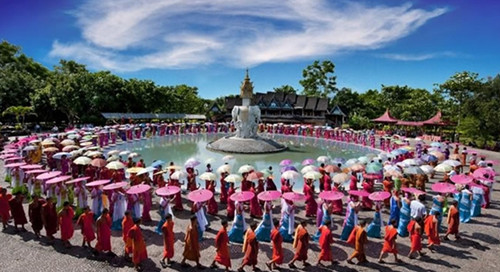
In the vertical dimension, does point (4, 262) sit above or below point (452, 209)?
below

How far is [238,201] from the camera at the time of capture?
925 centimetres

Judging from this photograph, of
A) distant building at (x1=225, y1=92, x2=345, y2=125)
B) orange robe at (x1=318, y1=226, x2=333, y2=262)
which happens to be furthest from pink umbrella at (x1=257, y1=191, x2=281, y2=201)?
distant building at (x1=225, y1=92, x2=345, y2=125)

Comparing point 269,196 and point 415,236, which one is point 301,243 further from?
point 415,236

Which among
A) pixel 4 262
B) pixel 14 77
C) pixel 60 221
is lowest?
pixel 4 262

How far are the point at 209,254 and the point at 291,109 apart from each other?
53.6 m

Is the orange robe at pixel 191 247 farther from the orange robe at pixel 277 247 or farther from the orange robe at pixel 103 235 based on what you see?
the orange robe at pixel 103 235

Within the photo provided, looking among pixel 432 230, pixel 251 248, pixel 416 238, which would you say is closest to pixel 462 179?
pixel 432 230

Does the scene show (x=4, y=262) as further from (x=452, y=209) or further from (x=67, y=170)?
(x=452, y=209)

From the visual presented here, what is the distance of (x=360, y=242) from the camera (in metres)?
7.96

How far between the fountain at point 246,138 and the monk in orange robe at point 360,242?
18.1 metres

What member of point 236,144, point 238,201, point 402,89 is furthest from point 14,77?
point 402,89

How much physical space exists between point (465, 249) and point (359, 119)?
48203 millimetres

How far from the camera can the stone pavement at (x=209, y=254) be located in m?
7.82

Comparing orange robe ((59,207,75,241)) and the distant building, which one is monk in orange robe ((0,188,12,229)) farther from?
the distant building
